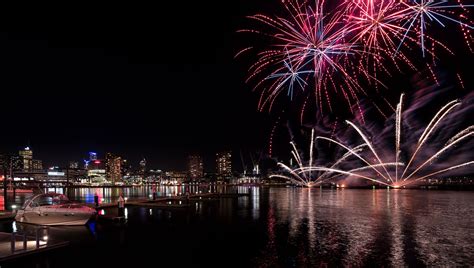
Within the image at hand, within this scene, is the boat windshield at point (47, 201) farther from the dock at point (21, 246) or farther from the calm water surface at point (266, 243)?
the dock at point (21, 246)

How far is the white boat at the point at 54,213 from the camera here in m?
29.8

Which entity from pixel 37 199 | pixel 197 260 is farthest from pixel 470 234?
pixel 37 199

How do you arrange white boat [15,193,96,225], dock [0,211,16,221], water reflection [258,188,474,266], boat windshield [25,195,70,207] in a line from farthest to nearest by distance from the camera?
dock [0,211,16,221], boat windshield [25,195,70,207], white boat [15,193,96,225], water reflection [258,188,474,266]

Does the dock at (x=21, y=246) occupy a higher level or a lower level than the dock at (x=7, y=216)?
higher

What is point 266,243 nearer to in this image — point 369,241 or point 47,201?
point 369,241

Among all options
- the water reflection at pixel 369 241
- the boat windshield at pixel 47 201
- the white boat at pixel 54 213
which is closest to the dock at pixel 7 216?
the white boat at pixel 54 213

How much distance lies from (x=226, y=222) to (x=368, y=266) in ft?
60.9

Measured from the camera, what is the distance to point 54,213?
29672 millimetres

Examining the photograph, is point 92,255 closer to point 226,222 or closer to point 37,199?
point 37,199

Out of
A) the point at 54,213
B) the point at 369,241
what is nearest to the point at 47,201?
the point at 54,213

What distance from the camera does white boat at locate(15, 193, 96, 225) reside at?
29.8 meters

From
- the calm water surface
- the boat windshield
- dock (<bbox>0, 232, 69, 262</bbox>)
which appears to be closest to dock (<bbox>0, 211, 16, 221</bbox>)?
the calm water surface

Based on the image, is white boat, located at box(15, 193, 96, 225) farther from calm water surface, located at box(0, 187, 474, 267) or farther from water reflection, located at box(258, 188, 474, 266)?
water reflection, located at box(258, 188, 474, 266)

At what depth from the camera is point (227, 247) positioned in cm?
2258
